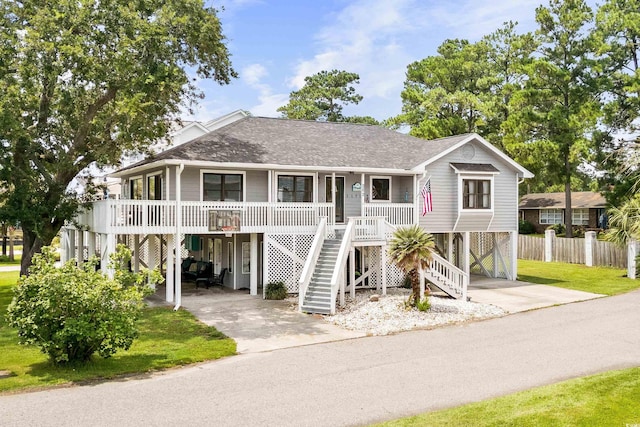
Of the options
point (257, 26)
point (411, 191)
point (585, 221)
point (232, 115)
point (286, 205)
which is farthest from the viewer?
point (585, 221)

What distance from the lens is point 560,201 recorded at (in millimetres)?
50875

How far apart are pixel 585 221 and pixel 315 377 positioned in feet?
150

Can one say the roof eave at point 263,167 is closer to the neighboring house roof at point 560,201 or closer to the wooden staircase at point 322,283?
the wooden staircase at point 322,283

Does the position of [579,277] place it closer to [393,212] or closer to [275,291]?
[393,212]

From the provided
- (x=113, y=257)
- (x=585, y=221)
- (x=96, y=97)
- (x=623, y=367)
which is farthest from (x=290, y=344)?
(x=585, y=221)

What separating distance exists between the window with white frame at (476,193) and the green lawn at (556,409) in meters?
14.3

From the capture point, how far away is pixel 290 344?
13633 mm

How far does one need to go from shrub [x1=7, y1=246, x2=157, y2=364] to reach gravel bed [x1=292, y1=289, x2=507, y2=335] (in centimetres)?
694

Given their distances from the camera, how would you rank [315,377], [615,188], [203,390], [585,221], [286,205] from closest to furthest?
[203,390]
[315,377]
[286,205]
[615,188]
[585,221]

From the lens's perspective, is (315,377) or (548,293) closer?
(315,377)

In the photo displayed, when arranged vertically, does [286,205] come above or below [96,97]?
below

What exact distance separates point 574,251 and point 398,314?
18502 mm

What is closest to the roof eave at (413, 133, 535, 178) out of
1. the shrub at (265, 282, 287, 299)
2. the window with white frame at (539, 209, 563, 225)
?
the shrub at (265, 282, 287, 299)

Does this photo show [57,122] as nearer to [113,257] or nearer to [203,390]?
[113,257]
